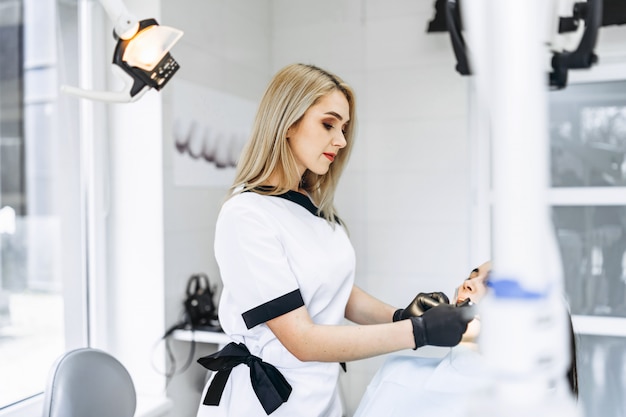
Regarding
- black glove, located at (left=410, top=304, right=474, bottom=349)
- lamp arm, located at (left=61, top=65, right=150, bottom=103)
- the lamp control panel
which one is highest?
the lamp control panel

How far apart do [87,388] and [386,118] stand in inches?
73.1

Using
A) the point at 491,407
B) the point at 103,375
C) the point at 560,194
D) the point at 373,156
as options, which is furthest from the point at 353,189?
the point at 491,407

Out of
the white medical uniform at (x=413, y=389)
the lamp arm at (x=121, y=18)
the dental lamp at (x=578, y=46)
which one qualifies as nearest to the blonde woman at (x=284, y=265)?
the white medical uniform at (x=413, y=389)

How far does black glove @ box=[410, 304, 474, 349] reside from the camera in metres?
0.98

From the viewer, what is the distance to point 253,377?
1.45 m

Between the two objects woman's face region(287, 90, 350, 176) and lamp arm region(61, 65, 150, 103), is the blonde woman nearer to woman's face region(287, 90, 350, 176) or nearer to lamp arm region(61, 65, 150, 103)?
woman's face region(287, 90, 350, 176)

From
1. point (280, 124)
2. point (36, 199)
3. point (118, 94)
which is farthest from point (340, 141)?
point (36, 199)

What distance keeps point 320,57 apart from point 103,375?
6.42ft

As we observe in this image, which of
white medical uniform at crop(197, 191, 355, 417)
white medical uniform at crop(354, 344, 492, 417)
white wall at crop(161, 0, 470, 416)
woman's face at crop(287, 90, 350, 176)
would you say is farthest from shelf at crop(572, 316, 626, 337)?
woman's face at crop(287, 90, 350, 176)

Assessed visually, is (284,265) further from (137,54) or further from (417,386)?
(137,54)

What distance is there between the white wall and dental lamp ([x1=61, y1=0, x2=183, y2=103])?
93 centimetres

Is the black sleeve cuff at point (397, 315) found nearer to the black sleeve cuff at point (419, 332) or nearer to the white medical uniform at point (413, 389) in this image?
the white medical uniform at point (413, 389)

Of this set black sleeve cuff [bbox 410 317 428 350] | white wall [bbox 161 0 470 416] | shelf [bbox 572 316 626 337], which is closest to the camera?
black sleeve cuff [bbox 410 317 428 350]

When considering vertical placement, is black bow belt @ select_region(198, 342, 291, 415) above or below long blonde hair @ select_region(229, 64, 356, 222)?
below
